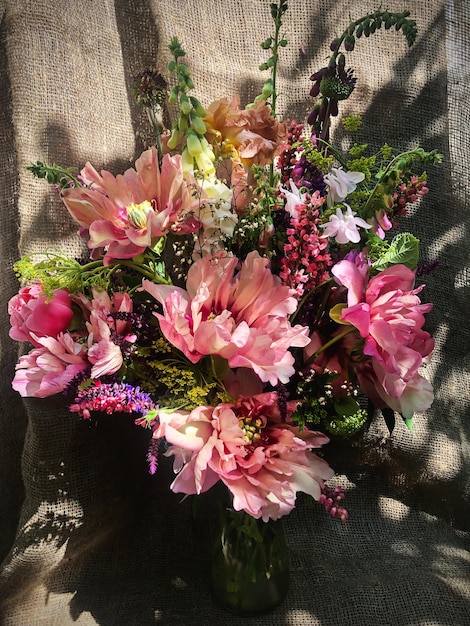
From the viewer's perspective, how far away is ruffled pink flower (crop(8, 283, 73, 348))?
72cm

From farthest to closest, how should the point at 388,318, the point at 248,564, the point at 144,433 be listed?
the point at 144,433 → the point at 248,564 → the point at 388,318

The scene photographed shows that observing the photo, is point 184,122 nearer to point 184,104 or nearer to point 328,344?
point 184,104

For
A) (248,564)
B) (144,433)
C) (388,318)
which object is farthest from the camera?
(144,433)

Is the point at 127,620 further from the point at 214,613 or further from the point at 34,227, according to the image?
the point at 34,227

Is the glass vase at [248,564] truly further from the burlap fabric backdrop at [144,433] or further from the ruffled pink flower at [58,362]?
the ruffled pink flower at [58,362]

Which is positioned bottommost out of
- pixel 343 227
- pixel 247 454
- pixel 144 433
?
pixel 144 433

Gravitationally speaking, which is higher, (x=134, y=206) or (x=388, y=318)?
(x=134, y=206)

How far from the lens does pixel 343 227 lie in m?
0.68

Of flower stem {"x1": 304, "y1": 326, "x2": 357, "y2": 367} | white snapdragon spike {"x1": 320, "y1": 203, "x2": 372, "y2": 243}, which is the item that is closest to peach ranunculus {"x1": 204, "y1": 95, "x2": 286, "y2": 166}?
white snapdragon spike {"x1": 320, "y1": 203, "x2": 372, "y2": 243}

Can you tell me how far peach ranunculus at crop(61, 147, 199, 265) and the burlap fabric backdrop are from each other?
33 centimetres

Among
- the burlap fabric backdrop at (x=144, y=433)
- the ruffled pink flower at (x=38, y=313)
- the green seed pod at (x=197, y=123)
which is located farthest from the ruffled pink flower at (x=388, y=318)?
the burlap fabric backdrop at (x=144, y=433)

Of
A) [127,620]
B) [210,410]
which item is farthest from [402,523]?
[210,410]

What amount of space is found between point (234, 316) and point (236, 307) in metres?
0.01

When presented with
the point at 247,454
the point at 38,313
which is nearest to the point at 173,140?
the point at 38,313
